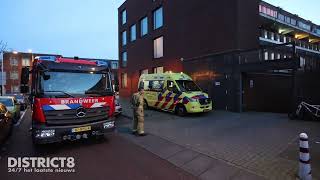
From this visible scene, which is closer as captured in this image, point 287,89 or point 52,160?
point 52,160

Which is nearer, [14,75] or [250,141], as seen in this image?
[250,141]

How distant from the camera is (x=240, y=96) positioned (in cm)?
1464

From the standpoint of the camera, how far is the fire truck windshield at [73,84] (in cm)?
676

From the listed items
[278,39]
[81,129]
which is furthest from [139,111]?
[278,39]

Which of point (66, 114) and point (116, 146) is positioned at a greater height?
point (66, 114)

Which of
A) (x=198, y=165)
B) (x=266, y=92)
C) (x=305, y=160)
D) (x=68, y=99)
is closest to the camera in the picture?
(x=305, y=160)

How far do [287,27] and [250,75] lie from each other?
613 inches

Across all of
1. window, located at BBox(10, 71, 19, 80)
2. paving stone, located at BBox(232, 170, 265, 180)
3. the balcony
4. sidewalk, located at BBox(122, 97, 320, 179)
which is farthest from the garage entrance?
window, located at BBox(10, 71, 19, 80)

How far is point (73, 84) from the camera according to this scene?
711 cm

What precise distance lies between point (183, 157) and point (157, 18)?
21451mm

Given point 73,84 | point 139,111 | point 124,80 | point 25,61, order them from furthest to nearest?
1. point 25,61
2. point 124,80
3. point 139,111
4. point 73,84

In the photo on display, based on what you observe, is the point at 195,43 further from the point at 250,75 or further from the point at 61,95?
the point at 61,95

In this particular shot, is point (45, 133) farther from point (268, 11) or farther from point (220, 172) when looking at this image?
point (268, 11)

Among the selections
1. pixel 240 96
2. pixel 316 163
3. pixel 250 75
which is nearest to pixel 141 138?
pixel 316 163
